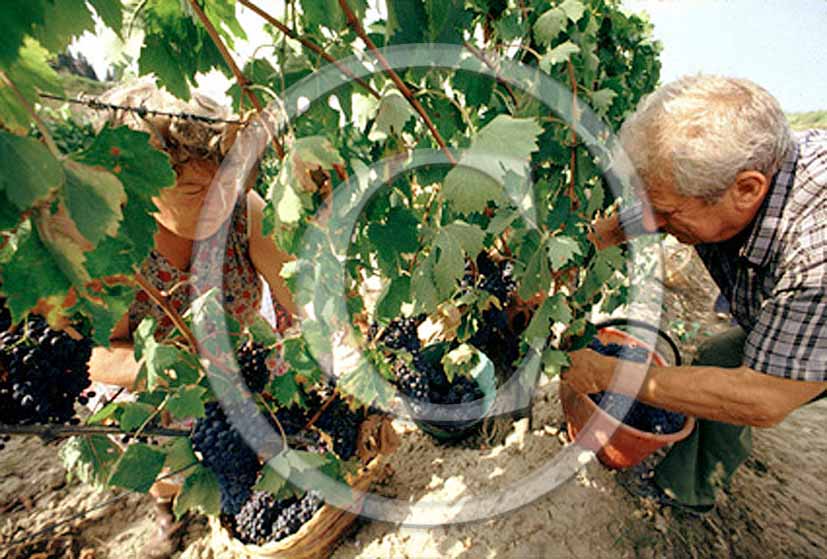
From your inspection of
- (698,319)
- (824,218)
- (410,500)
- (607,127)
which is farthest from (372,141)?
(698,319)

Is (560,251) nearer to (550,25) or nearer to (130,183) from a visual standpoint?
(550,25)

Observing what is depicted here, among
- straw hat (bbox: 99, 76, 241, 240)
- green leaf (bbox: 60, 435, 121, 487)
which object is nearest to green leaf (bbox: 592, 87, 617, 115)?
straw hat (bbox: 99, 76, 241, 240)

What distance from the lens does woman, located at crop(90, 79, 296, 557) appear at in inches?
66.5

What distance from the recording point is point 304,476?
4.90ft

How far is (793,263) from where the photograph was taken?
59.3 inches

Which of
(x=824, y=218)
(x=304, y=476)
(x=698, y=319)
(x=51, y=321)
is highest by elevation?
(x=51, y=321)

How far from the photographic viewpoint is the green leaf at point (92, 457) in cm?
125

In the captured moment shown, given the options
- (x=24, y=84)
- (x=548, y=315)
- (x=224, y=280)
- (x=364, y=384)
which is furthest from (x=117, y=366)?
(x=548, y=315)

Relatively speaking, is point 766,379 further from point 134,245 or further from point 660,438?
point 134,245

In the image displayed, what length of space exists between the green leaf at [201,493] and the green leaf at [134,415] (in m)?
0.33

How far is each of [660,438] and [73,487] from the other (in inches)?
151

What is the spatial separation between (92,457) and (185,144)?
3.83 feet

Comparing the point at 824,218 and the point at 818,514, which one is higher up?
the point at 824,218

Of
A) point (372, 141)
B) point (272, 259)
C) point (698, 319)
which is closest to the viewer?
point (372, 141)
